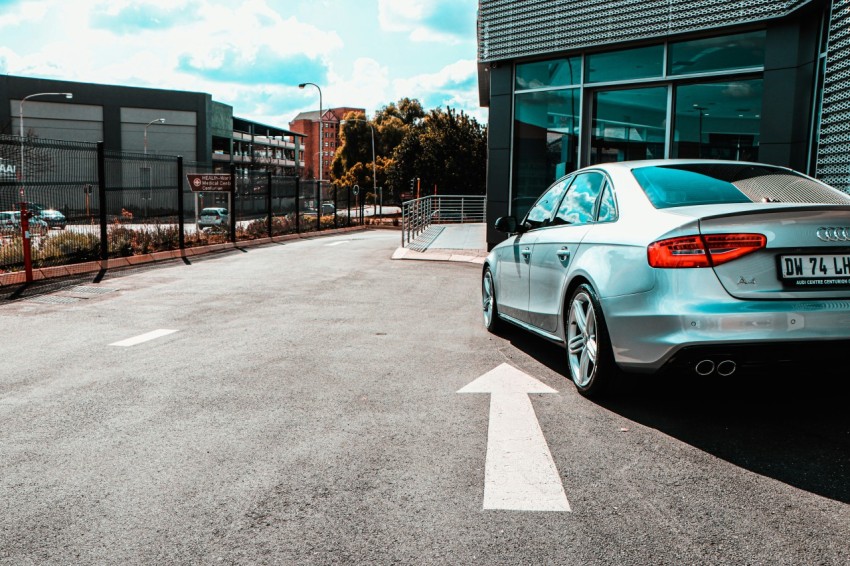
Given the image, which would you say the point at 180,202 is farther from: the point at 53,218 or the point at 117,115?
the point at 117,115

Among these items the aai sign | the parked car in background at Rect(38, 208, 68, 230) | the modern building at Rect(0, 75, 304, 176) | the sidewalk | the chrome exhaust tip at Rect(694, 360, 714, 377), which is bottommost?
the sidewalk

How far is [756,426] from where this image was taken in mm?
4418

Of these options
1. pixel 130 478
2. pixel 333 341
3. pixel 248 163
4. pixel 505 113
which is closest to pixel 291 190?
pixel 505 113

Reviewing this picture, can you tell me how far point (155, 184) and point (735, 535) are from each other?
1688 cm

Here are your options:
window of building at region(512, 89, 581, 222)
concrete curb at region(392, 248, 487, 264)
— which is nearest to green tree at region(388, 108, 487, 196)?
concrete curb at region(392, 248, 487, 264)

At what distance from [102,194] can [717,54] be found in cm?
1178

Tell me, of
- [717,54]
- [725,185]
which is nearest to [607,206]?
[725,185]

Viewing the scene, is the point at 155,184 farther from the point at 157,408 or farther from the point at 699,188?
the point at 699,188

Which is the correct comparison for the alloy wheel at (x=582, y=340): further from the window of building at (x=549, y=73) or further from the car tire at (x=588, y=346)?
the window of building at (x=549, y=73)

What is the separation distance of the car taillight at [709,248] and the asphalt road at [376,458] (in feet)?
2.29

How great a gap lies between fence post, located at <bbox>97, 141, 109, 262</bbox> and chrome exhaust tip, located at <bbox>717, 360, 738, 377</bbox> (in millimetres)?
12995

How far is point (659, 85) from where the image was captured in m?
14.7

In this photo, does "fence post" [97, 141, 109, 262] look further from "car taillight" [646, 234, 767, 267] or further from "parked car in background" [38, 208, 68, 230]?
"car taillight" [646, 234, 767, 267]

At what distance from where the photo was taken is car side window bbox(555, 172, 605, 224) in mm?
5523
